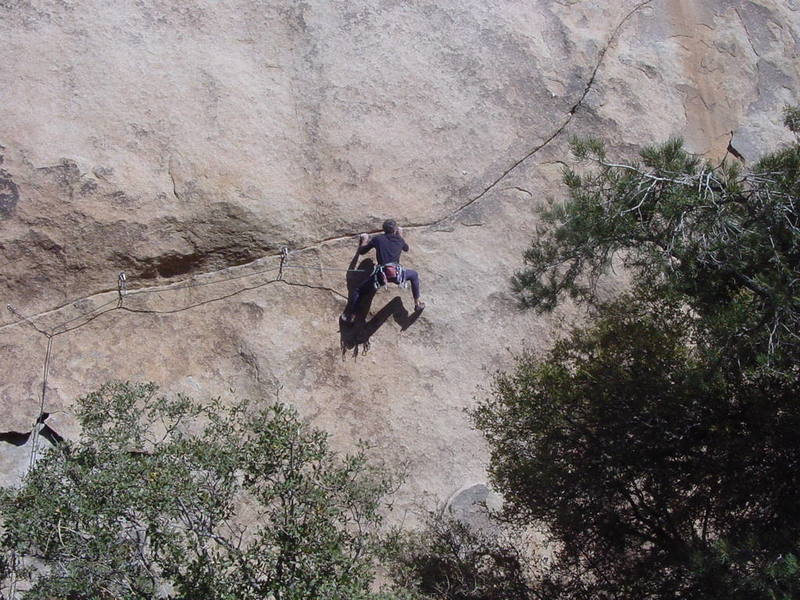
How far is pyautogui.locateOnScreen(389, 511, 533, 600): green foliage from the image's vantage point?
9.04 meters

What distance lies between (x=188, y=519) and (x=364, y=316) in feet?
14.0

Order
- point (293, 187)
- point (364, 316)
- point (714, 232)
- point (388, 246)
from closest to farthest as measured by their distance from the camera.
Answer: point (714, 232) → point (388, 246) → point (364, 316) → point (293, 187)

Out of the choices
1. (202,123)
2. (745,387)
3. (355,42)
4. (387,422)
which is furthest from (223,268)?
(745,387)

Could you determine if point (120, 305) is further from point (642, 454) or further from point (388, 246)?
point (642, 454)

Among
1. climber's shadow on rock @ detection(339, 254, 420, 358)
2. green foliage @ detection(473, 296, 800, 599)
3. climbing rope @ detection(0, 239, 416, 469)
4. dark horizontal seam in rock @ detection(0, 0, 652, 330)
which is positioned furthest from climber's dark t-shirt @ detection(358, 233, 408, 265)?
green foliage @ detection(473, 296, 800, 599)

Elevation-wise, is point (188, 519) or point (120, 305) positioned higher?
point (188, 519)

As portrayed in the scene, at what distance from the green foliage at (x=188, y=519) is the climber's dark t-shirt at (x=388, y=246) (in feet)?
11.0

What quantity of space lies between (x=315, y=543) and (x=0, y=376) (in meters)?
4.69

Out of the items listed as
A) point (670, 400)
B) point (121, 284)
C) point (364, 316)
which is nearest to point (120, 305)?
point (121, 284)

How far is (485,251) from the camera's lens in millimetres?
11578

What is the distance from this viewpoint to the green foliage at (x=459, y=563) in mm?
9039

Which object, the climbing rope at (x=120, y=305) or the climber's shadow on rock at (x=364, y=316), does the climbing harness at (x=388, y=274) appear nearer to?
the climber's shadow on rock at (x=364, y=316)

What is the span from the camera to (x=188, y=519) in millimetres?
7066

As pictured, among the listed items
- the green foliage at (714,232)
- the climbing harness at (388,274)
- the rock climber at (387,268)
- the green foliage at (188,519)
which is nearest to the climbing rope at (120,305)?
the rock climber at (387,268)
